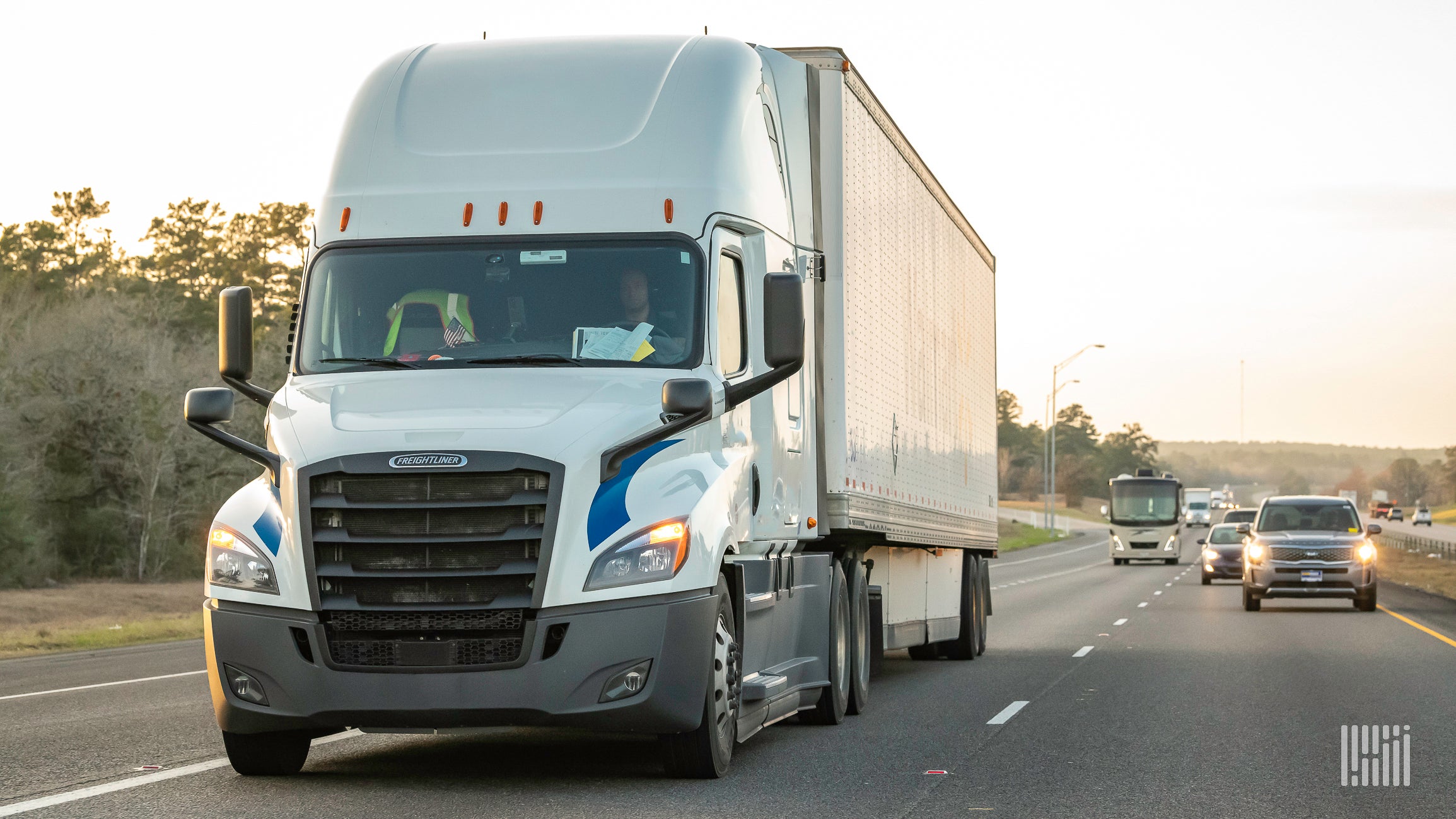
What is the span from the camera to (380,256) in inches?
379

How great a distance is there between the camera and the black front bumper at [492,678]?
817cm

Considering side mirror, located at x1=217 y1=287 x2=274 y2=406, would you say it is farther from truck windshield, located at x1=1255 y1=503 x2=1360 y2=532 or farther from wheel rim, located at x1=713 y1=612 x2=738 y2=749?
truck windshield, located at x1=1255 y1=503 x2=1360 y2=532

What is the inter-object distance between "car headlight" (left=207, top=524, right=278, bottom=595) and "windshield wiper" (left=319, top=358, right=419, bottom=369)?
119 cm

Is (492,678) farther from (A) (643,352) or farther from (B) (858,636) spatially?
(B) (858,636)

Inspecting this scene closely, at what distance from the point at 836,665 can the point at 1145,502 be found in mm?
52217

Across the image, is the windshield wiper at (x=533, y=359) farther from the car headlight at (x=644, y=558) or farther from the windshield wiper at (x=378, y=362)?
the car headlight at (x=644, y=558)

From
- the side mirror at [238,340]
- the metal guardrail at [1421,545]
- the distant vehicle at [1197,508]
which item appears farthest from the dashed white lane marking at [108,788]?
the distant vehicle at [1197,508]

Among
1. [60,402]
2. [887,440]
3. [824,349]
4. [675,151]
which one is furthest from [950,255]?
[60,402]

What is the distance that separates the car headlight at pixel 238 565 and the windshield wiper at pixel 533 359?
4.98 feet

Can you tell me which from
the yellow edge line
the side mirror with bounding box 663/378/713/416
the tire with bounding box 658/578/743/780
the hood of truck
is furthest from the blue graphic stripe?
the yellow edge line

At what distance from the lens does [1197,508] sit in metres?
131

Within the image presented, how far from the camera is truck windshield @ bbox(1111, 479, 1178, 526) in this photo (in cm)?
6156

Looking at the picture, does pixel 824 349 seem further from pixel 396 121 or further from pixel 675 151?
pixel 396 121

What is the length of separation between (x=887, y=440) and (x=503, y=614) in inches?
242
